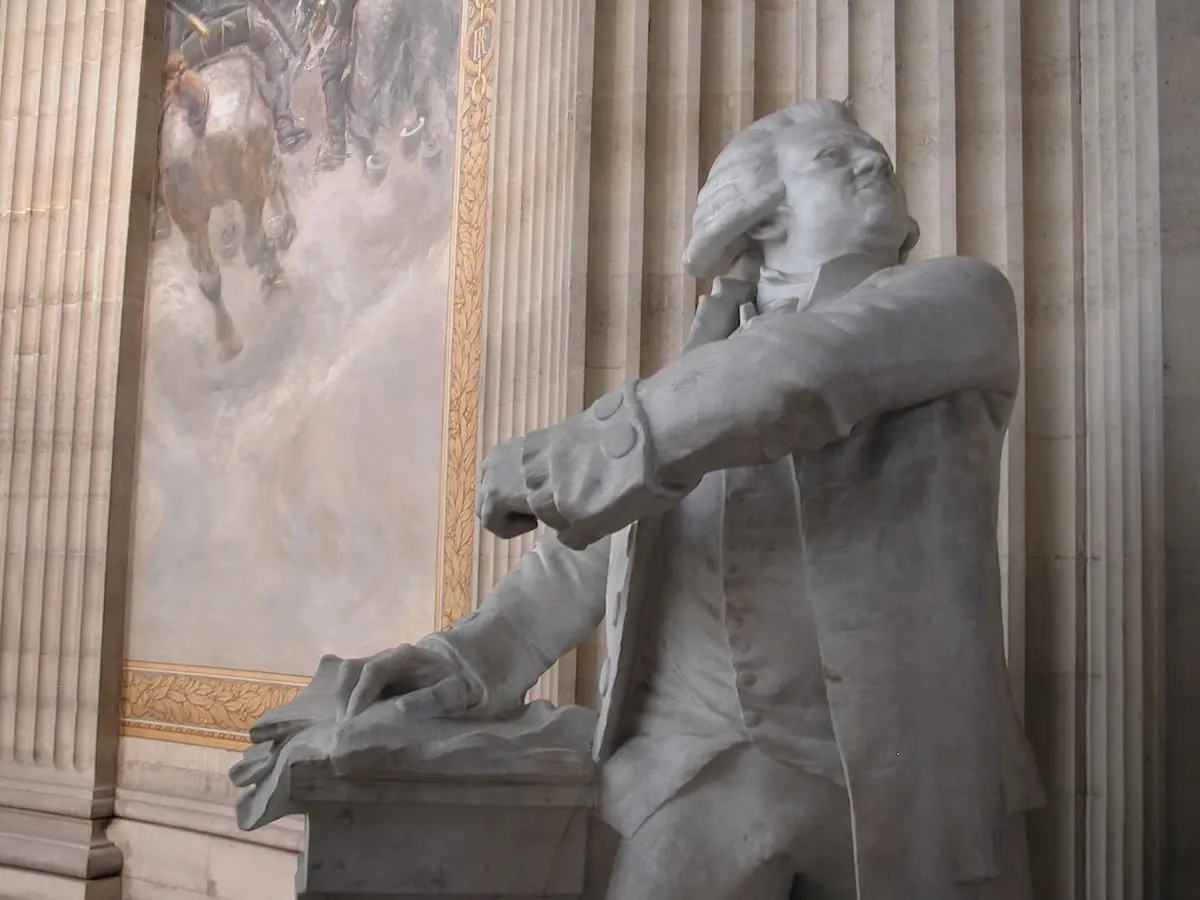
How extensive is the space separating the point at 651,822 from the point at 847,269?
2.37ft

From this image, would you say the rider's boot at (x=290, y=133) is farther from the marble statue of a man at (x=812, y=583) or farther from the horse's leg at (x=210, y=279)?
the marble statue of a man at (x=812, y=583)

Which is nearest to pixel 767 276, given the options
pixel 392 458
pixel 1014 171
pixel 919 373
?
pixel 919 373

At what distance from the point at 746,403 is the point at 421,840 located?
613 mm

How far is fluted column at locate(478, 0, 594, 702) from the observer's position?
10.5 feet

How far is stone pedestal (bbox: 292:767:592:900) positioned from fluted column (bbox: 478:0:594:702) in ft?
5.63

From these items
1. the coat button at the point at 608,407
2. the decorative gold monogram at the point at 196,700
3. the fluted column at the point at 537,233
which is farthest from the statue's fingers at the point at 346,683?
the decorative gold monogram at the point at 196,700

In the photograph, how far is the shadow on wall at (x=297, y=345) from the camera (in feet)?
14.1

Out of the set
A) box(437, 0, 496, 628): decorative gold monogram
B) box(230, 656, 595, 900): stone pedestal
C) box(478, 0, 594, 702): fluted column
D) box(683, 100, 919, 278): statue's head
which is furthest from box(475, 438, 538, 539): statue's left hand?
box(437, 0, 496, 628): decorative gold monogram

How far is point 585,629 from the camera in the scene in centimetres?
170

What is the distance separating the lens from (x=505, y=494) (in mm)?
1308

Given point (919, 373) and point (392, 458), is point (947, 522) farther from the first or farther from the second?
point (392, 458)

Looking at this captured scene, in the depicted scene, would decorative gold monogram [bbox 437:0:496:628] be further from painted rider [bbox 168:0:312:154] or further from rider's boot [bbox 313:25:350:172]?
painted rider [bbox 168:0:312:154]

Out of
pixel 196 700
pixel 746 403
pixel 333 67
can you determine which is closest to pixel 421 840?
pixel 746 403

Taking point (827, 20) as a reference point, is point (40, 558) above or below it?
below
